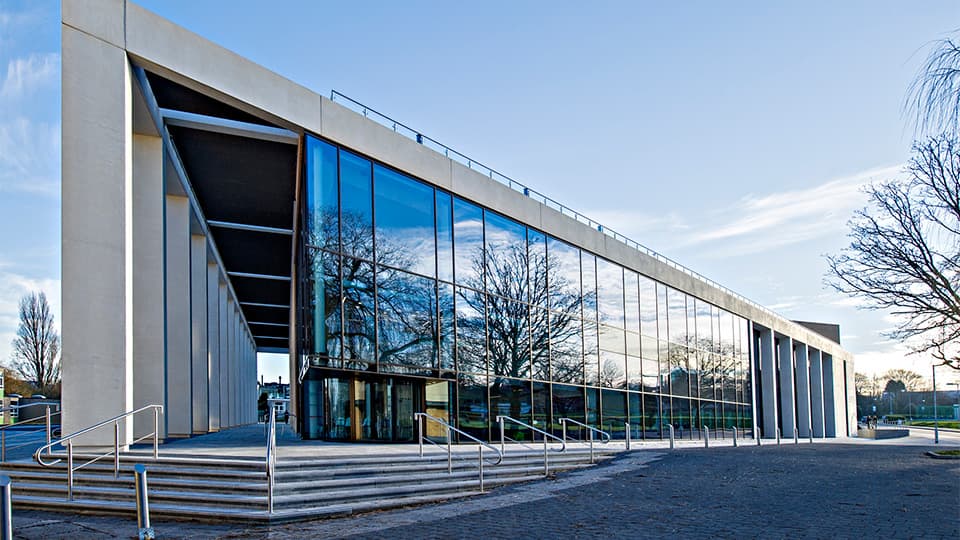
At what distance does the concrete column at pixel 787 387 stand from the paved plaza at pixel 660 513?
36466 millimetres

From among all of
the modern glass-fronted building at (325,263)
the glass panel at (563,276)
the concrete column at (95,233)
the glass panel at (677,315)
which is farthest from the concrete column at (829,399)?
the concrete column at (95,233)

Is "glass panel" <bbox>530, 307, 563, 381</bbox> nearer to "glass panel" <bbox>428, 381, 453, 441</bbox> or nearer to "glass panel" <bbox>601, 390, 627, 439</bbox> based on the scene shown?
"glass panel" <bbox>601, 390, 627, 439</bbox>

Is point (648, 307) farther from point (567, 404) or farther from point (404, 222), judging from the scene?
point (404, 222)

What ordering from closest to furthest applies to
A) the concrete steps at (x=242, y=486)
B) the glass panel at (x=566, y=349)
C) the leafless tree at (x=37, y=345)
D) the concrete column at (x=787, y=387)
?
the concrete steps at (x=242, y=486)
the glass panel at (x=566, y=349)
the leafless tree at (x=37, y=345)
the concrete column at (x=787, y=387)

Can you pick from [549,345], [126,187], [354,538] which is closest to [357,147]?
[126,187]

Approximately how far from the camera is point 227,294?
4006cm

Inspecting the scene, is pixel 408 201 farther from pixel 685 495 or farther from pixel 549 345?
pixel 685 495

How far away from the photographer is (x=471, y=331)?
23125mm

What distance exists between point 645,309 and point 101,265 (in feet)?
Result: 76.4

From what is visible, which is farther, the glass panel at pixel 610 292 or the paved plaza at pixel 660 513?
the glass panel at pixel 610 292

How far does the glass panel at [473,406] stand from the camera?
73.3ft

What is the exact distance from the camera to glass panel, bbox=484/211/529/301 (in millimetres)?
24375

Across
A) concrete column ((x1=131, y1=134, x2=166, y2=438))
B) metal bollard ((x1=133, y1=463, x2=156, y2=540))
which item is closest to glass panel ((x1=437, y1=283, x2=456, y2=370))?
concrete column ((x1=131, y1=134, x2=166, y2=438))

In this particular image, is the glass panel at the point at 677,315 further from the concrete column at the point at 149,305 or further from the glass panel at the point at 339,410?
the concrete column at the point at 149,305
